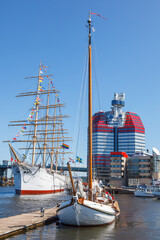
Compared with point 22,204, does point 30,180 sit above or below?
above

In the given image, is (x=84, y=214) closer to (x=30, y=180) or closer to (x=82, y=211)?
(x=82, y=211)

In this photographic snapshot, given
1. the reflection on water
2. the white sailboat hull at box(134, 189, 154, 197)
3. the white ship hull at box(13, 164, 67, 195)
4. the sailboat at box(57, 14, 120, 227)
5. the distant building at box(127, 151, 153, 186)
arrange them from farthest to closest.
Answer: the distant building at box(127, 151, 153, 186) → the white sailboat hull at box(134, 189, 154, 197) → the white ship hull at box(13, 164, 67, 195) → the reflection on water → the sailboat at box(57, 14, 120, 227)

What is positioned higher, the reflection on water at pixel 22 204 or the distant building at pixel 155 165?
the distant building at pixel 155 165

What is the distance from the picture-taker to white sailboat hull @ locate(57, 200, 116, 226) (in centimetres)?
2248

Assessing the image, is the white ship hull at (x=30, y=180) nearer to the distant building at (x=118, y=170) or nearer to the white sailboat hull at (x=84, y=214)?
the white sailboat hull at (x=84, y=214)

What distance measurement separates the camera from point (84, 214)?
74.8 ft

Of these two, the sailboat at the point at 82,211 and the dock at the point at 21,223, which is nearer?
the dock at the point at 21,223

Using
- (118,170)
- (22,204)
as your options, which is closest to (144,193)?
(22,204)

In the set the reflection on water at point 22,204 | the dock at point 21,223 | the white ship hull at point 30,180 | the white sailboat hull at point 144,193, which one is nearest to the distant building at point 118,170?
the white sailboat hull at point 144,193

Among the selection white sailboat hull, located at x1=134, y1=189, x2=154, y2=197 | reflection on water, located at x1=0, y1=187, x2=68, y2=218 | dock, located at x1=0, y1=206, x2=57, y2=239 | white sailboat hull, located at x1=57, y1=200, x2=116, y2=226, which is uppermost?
white sailboat hull, located at x1=57, y1=200, x2=116, y2=226

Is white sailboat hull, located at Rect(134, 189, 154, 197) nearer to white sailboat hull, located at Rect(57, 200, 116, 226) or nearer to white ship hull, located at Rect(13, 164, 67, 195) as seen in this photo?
white ship hull, located at Rect(13, 164, 67, 195)

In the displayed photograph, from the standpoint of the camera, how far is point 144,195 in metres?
85.4

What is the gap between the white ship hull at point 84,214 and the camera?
73.8 ft

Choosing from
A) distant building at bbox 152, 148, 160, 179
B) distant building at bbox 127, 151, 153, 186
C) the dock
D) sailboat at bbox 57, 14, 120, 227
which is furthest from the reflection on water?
distant building at bbox 127, 151, 153, 186
